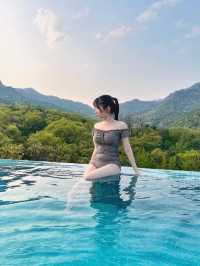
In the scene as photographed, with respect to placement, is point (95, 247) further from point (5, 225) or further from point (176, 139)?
point (176, 139)

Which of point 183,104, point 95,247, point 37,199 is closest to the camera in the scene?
point 95,247

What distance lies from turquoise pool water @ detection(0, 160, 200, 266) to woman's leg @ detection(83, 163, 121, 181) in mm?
188

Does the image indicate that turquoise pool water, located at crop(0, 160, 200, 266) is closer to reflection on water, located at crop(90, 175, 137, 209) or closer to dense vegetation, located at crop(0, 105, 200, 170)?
reflection on water, located at crop(90, 175, 137, 209)

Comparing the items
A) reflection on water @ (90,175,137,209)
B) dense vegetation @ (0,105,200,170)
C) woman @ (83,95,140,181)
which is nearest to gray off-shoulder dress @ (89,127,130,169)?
woman @ (83,95,140,181)

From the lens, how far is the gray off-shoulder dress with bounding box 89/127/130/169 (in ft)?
18.9

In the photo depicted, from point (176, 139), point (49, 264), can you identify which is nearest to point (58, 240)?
point (49, 264)

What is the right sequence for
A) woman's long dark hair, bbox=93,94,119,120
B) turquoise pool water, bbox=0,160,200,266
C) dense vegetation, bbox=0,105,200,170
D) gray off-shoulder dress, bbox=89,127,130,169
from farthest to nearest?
dense vegetation, bbox=0,105,200,170
gray off-shoulder dress, bbox=89,127,130,169
woman's long dark hair, bbox=93,94,119,120
turquoise pool water, bbox=0,160,200,266

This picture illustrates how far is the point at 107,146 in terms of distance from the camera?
5789 mm

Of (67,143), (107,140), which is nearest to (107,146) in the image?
(107,140)

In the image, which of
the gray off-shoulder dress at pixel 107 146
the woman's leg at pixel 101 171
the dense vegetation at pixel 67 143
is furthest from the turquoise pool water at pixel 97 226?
the dense vegetation at pixel 67 143

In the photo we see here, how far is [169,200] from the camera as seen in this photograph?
5469mm

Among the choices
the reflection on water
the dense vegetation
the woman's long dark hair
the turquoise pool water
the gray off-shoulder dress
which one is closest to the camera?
the turquoise pool water

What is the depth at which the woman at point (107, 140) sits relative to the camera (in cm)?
567

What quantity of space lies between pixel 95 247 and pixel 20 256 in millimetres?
583
